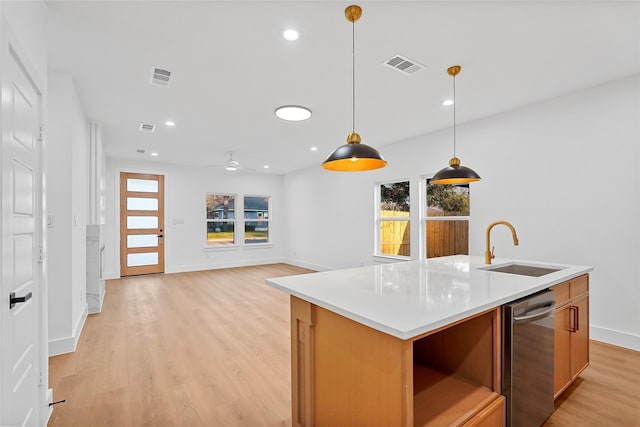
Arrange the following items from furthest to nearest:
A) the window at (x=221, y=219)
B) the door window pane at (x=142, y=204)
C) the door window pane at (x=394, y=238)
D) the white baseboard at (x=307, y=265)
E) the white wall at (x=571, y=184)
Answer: the window at (x=221, y=219), the white baseboard at (x=307, y=265), the door window pane at (x=142, y=204), the door window pane at (x=394, y=238), the white wall at (x=571, y=184)

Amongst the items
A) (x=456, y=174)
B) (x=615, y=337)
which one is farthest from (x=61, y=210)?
(x=615, y=337)

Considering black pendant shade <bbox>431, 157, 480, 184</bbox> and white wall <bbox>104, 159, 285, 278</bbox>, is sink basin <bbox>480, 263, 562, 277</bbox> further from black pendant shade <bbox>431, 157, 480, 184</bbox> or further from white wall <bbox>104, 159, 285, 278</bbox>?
white wall <bbox>104, 159, 285, 278</bbox>

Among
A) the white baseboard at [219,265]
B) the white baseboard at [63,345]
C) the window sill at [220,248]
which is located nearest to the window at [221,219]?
the window sill at [220,248]

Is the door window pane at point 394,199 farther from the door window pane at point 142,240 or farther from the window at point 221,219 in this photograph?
the door window pane at point 142,240

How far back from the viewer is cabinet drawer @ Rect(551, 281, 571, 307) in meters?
2.01

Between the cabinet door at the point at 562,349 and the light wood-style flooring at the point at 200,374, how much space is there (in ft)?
0.60

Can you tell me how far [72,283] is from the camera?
3.08m

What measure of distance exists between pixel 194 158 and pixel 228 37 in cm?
494

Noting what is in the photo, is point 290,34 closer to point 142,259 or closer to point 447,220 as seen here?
point 447,220

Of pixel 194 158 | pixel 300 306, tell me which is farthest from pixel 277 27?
pixel 194 158

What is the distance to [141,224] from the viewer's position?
279 inches

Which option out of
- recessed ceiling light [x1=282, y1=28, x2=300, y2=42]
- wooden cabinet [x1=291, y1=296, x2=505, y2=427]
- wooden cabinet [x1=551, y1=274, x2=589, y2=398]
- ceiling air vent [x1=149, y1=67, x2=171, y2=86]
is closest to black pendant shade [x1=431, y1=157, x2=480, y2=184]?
wooden cabinet [x1=551, y1=274, x2=589, y2=398]

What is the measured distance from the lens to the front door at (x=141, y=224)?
22.5 feet

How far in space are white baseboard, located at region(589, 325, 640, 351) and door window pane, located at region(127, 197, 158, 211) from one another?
26.5ft
